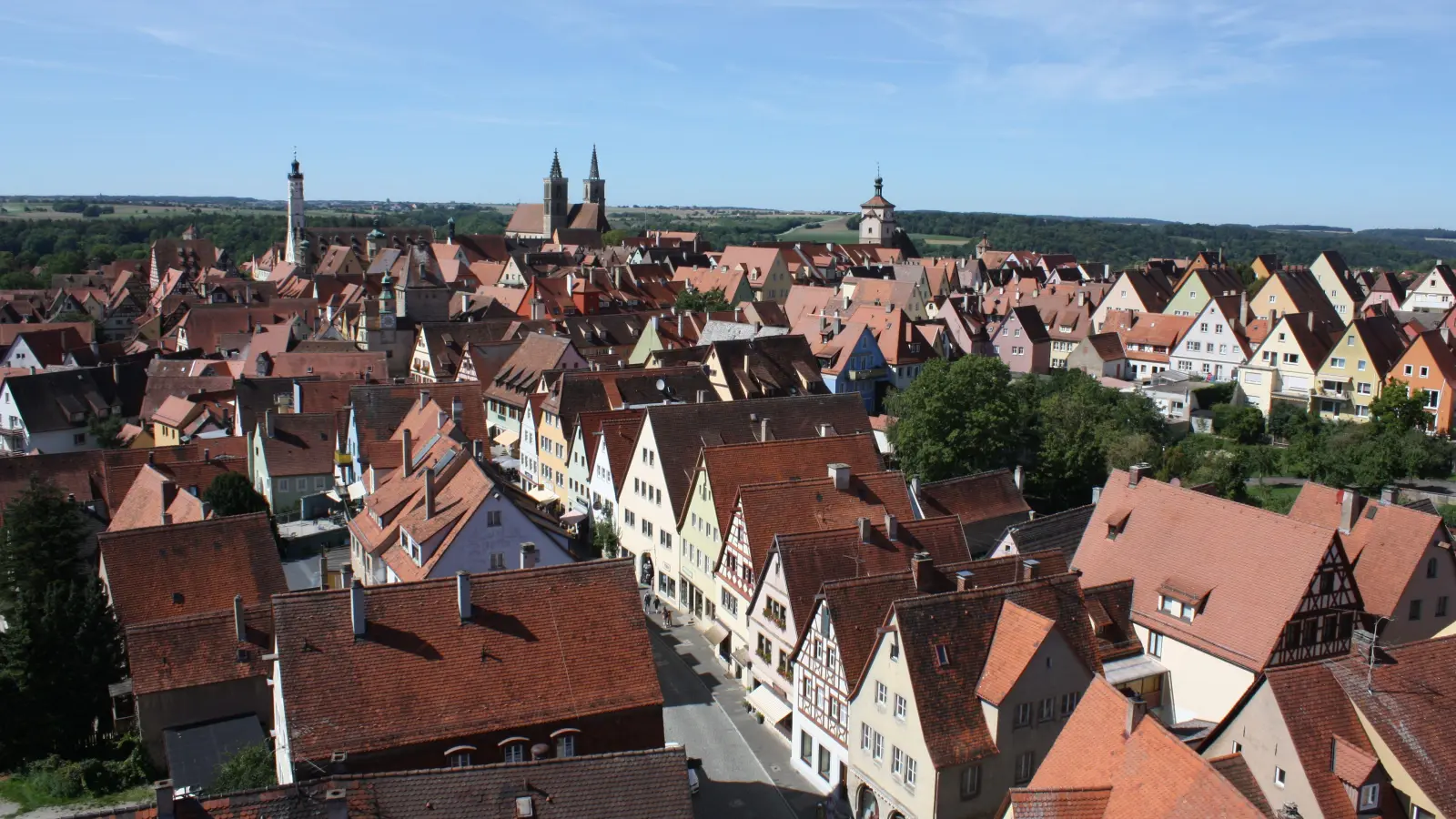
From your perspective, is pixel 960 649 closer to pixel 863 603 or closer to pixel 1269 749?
pixel 863 603

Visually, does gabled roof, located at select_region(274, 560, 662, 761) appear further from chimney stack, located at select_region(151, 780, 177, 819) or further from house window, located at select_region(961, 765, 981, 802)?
house window, located at select_region(961, 765, 981, 802)

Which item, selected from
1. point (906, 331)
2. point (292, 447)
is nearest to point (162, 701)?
point (292, 447)

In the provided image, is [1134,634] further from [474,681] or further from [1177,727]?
[474,681]

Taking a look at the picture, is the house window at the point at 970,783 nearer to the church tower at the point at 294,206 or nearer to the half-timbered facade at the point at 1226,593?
the half-timbered facade at the point at 1226,593

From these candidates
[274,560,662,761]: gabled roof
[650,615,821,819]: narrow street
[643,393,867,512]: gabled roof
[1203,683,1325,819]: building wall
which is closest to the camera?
[1203,683,1325,819]: building wall

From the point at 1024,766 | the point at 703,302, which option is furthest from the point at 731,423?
the point at 703,302

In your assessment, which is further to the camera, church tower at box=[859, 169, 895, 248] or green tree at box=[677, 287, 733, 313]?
church tower at box=[859, 169, 895, 248]

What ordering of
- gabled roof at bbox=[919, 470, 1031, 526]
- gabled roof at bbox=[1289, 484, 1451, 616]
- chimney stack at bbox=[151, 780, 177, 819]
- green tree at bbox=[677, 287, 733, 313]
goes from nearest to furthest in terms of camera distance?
chimney stack at bbox=[151, 780, 177, 819], gabled roof at bbox=[1289, 484, 1451, 616], gabled roof at bbox=[919, 470, 1031, 526], green tree at bbox=[677, 287, 733, 313]

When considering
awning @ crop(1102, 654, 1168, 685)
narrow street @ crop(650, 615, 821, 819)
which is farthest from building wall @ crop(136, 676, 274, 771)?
awning @ crop(1102, 654, 1168, 685)

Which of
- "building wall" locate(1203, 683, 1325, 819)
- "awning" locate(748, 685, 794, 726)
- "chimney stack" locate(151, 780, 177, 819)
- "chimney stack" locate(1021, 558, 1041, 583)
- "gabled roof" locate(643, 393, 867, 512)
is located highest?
"gabled roof" locate(643, 393, 867, 512)
